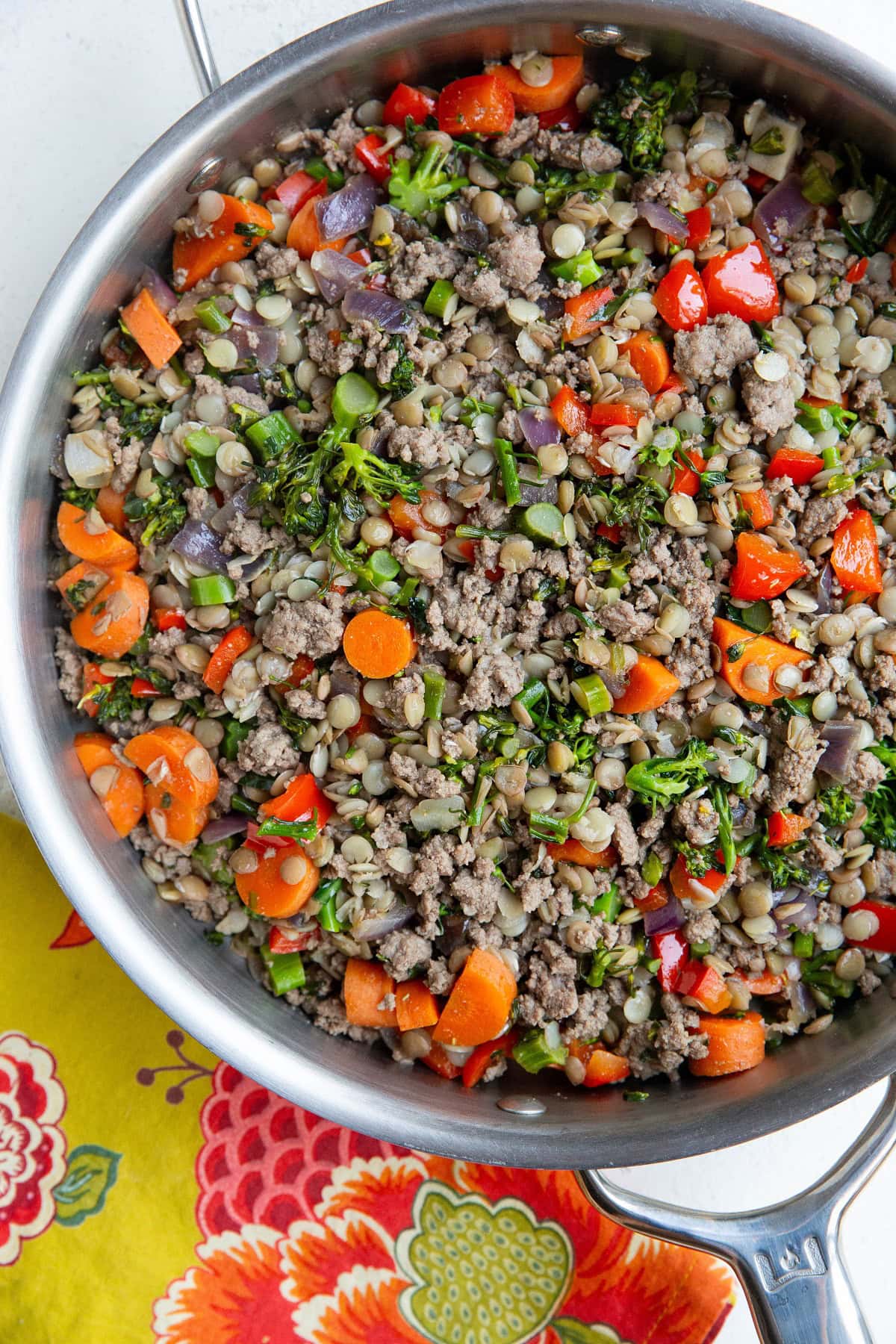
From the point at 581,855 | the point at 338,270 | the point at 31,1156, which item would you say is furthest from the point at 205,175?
the point at 31,1156

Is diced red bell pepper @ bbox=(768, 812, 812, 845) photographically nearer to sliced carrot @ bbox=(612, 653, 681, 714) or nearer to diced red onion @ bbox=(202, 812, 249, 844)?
sliced carrot @ bbox=(612, 653, 681, 714)

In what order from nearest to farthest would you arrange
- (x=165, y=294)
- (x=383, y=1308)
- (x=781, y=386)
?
(x=781, y=386)
(x=165, y=294)
(x=383, y=1308)

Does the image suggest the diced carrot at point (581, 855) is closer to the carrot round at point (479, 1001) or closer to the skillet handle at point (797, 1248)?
the carrot round at point (479, 1001)

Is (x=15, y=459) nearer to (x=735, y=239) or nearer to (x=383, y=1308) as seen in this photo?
(x=735, y=239)

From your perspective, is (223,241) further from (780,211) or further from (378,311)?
(780,211)

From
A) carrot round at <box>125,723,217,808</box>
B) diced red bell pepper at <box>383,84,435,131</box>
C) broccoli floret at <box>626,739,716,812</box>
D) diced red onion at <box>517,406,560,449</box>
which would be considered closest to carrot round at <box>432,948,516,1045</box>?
broccoli floret at <box>626,739,716,812</box>

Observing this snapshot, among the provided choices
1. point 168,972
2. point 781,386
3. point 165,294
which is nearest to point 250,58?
point 165,294

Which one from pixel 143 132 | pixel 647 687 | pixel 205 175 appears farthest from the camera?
pixel 143 132
